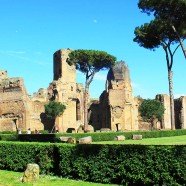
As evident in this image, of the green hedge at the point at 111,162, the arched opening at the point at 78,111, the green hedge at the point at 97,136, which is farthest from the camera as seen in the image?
the arched opening at the point at 78,111

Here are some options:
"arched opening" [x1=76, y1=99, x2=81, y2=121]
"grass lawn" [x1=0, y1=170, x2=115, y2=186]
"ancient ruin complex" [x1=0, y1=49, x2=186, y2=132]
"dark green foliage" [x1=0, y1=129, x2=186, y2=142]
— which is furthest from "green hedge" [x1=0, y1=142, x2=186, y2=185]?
"arched opening" [x1=76, y1=99, x2=81, y2=121]

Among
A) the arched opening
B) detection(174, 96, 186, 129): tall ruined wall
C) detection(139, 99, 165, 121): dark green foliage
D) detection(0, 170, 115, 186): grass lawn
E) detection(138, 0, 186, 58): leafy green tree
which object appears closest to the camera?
detection(0, 170, 115, 186): grass lawn

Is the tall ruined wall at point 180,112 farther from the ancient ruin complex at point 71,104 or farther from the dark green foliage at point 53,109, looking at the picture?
the dark green foliage at point 53,109

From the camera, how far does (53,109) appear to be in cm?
5372

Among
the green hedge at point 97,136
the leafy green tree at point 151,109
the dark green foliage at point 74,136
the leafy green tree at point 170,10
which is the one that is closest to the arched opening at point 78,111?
the leafy green tree at point 151,109

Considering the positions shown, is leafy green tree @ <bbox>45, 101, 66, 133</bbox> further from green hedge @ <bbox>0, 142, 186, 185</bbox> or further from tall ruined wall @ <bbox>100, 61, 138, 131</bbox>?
green hedge @ <bbox>0, 142, 186, 185</bbox>

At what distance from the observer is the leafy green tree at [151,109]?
59987mm

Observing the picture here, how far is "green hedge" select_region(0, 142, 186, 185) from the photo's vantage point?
11.9 metres

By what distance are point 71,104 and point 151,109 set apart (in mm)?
11804

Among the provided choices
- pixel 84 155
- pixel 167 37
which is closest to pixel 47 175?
pixel 84 155

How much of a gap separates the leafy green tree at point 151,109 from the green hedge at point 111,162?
44.4m

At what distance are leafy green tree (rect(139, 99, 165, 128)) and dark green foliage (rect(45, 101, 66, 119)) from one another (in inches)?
532

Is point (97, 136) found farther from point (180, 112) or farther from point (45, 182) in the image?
point (180, 112)

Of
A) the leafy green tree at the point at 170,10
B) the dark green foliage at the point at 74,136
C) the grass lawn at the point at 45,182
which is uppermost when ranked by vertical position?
the leafy green tree at the point at 170,10
